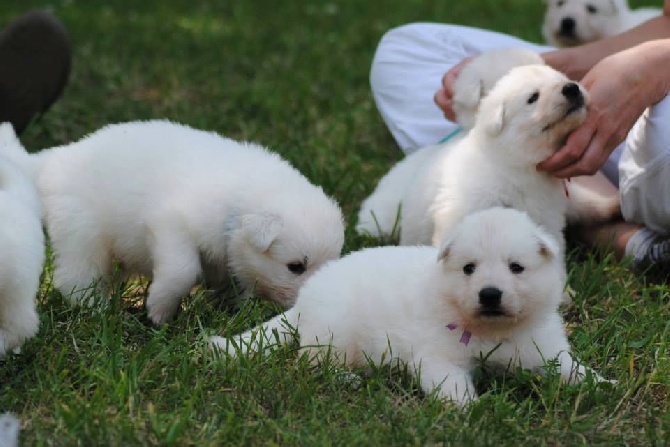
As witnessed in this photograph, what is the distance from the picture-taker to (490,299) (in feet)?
10.1

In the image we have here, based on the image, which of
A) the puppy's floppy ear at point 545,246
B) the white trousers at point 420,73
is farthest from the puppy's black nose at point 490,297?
the white trousers at point 420,73

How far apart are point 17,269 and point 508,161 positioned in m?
1.98

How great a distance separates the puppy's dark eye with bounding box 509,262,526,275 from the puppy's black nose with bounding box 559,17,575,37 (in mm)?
5027

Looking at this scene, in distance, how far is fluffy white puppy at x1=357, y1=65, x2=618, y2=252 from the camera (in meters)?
4.02

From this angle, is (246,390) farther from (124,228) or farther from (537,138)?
(537,138)

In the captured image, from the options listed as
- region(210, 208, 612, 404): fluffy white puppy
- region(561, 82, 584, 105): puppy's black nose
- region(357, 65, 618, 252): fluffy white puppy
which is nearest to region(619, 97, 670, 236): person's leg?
region(357, 65, 618, 252): fluffy white puppy

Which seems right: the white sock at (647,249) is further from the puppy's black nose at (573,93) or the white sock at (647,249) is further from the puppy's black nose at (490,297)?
the puppy's black nose at (490,297)

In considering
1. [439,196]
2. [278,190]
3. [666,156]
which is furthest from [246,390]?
[666,156]

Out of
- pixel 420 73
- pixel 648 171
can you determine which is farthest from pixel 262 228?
pixel 420 73

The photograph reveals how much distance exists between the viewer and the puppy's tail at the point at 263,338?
10.8ft

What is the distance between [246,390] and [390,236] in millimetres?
1714

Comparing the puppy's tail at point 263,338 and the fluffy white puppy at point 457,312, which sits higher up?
the fluffy white puppy at point 457,312

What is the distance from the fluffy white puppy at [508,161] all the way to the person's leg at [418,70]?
1.21m

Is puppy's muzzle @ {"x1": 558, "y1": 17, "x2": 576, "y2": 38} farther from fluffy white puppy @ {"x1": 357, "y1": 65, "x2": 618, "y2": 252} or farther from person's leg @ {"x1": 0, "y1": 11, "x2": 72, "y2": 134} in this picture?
person's leg @ {"x1": 0, "y1": 11, "x2": 72, "y2": 134}
